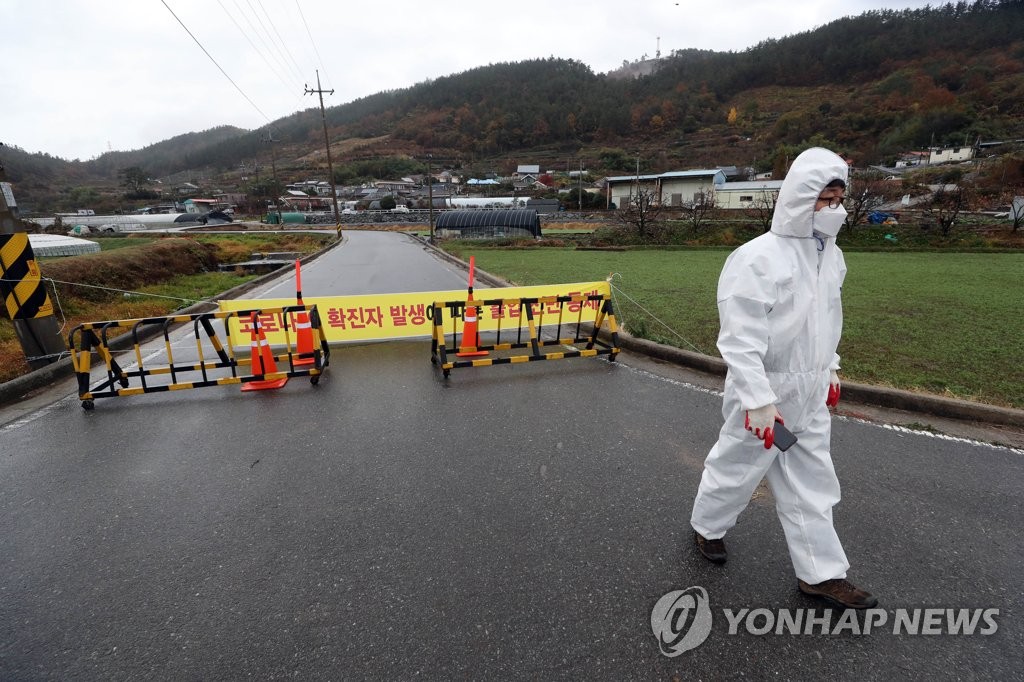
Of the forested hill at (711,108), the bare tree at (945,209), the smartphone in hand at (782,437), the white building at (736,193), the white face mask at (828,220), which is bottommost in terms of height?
the smartphone in hand at (782,437)

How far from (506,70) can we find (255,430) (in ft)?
585

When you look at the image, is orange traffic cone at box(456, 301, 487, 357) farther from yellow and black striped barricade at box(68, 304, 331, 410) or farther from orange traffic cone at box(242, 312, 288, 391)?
orange traffic cone at box(242, 312, 288, 391)

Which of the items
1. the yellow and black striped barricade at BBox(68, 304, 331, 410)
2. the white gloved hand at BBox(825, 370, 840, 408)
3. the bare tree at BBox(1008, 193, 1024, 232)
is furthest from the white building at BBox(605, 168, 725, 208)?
the white gloved hand at BBox(825, 370, 840, 408)

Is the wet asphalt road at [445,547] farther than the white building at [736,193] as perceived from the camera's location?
No

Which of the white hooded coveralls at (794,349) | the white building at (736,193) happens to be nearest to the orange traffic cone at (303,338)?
the white hooded coveralls at (794,349)

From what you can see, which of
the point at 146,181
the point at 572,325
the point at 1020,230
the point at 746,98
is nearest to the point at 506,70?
the point at 746,98

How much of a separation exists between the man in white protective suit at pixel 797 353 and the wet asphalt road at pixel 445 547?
33 centimetres

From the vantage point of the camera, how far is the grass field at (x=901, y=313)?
16.6 ft

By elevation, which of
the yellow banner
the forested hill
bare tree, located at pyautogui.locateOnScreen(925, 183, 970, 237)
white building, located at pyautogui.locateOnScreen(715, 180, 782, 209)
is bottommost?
the yellow banner

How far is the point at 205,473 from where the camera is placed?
11.6ft

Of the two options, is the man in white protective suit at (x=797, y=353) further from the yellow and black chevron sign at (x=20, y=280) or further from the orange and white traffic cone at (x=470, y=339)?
the yellow and black chevron sign at (x=20, y=280)

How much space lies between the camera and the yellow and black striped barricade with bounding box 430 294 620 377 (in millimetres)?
5754

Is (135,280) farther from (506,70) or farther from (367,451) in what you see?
(506,70)

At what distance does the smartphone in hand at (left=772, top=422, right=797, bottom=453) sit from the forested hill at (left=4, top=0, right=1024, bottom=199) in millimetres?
81812
